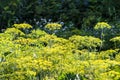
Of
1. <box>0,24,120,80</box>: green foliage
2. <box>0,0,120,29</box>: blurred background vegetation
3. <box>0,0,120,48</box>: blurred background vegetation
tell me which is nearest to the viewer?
<box>0,24,120,80</box>: green foliage

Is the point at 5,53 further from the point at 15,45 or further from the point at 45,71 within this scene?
the point at 45,71

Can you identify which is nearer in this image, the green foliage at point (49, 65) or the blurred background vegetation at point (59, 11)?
the green foliage at point (49, 65)

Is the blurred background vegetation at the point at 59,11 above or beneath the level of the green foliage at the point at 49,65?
beneath

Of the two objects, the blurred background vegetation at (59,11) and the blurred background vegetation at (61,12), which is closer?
the blurred background vegetation at (61,12)

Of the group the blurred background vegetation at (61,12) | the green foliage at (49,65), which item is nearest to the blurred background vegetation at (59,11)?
the blurred background vegetation at (61,12)

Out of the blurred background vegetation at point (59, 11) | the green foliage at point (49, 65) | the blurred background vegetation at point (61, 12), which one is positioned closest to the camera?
the green foliage at point (49, 65)

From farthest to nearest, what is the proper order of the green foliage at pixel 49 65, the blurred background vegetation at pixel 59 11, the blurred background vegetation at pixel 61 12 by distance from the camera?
the blurred background vegetation at pixel 59 11 → the blurred background vegetation at pixel 61 12 → the green foliage at pixel 49 65

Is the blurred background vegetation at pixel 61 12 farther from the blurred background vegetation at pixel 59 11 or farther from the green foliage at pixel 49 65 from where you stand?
the green foliage at pixel 49 65

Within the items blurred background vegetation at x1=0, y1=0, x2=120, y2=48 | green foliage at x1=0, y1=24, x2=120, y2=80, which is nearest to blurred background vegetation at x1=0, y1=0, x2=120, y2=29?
blurred background vegetation at x1=0, y1=0, x2=120, y2=48

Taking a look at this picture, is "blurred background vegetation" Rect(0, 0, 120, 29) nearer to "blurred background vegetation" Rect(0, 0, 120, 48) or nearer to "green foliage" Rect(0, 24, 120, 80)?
"blurred background vegetation" Rect(0, 0, 120, 48)

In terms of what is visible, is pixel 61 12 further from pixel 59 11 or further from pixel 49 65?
pixel 49 65

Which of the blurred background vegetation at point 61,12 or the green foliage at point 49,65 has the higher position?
the green foliage at point 49,65

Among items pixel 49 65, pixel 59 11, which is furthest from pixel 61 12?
pixel 49 65

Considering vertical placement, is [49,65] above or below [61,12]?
above
